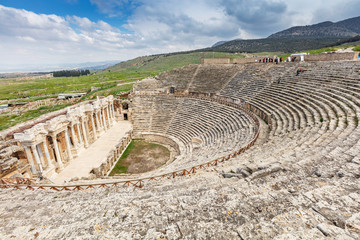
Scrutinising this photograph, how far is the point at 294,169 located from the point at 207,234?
454 centimetres

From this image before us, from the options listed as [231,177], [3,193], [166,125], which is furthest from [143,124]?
[231,177]

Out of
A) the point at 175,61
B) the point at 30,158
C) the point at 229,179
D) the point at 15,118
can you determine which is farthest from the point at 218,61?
the point at 175,61

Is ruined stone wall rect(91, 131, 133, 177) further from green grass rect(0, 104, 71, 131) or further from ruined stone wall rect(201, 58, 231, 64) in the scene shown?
ruined stone wall rect(201, 58, 231, 64)

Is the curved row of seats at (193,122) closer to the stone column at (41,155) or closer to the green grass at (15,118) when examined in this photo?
the stone column at (41,155)

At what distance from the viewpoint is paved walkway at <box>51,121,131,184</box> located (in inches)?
669

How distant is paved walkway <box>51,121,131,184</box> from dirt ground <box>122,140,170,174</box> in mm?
2537

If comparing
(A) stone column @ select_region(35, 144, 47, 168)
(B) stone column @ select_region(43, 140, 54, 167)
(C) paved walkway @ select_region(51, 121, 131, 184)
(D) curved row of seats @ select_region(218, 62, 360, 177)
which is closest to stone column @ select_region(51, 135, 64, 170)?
(C) paved walkway @ select_region(51, 121, 131, 184)

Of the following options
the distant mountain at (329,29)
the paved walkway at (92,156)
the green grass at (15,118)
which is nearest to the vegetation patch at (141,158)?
the paved walkway at (92,156)

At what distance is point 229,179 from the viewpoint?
24.6 ft

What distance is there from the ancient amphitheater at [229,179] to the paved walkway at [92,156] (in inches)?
18.6

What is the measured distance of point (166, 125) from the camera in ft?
88.1

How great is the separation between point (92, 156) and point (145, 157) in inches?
224

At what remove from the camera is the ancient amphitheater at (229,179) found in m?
4.31

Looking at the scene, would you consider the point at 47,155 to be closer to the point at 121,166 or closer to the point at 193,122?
the point at 121,166
